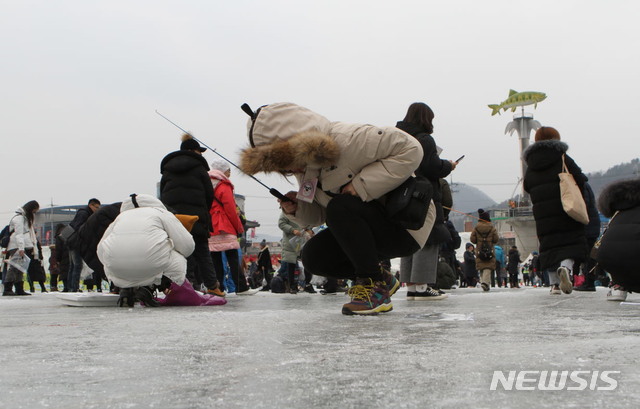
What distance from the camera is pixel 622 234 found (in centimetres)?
471

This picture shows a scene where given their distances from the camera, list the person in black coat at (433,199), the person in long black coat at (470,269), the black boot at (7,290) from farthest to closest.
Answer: the person in long black coat at (470,269)
the black boot at (7,290)
the person in black coat at (433,199)

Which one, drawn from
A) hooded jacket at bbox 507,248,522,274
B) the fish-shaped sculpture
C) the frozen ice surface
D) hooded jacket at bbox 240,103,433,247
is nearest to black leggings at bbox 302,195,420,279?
hooded jacket at bbox 240,103,433,247

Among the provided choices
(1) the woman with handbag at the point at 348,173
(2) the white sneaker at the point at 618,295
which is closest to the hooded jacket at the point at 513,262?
(2) the white sneaker at the point at 618,295

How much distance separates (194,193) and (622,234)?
4.48 meters

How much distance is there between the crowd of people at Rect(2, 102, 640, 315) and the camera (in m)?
4.29

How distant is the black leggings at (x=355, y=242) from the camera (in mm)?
4379

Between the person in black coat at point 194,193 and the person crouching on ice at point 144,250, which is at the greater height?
the person in black coat at point 194,193

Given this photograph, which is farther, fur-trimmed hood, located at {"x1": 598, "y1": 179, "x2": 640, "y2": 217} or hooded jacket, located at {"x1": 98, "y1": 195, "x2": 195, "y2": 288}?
hooded jacket, located at {"x1": 98, "y1": 195, "x2": 195, "y2": 288}

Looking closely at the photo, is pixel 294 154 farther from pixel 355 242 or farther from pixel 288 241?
pixel 288 241

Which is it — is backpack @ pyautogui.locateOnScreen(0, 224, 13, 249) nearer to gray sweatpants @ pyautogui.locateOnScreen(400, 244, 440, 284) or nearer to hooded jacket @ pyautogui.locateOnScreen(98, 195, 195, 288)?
hooded jacket @ pyautogui.locateOnScreen(98, 195, 195, 288)

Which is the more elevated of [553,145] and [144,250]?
[553,145]

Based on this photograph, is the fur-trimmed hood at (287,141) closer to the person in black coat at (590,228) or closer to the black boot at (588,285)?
the person in black coat at (590,228)

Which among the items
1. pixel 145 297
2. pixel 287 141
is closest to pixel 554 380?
pixel 287 141

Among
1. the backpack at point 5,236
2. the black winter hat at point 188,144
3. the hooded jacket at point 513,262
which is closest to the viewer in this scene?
the black winter hat at point 188,144
